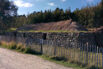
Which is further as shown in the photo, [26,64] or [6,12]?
[6,12]

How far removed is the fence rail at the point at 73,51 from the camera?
7.04 m

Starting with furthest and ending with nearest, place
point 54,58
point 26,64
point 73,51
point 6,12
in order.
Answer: point 6,12
point 54,58
point 73,51
point 26,64

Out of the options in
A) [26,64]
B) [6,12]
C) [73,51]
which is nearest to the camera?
[26,64]

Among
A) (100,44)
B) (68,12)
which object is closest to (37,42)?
(100,44)

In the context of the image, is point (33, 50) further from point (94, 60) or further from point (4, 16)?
point (4, 16)

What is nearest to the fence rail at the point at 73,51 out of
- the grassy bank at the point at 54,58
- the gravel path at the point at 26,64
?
the grassy bank at the point at 54,58

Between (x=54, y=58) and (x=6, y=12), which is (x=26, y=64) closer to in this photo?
(x=54, y=58)

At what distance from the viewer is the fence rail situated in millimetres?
7035

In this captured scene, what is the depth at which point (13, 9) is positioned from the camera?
29.2 metres

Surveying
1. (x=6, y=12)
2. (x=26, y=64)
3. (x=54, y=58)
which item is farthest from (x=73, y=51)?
(x=6, y=12)

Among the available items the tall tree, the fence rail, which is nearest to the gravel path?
the fence rail

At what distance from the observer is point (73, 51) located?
8336mm

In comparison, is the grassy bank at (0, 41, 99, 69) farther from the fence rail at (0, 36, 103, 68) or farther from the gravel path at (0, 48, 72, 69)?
the gravel path at (0, 48, 72, 69)

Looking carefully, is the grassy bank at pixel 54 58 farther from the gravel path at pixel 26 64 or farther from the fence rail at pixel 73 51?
the gravel path at pixel 26 64
